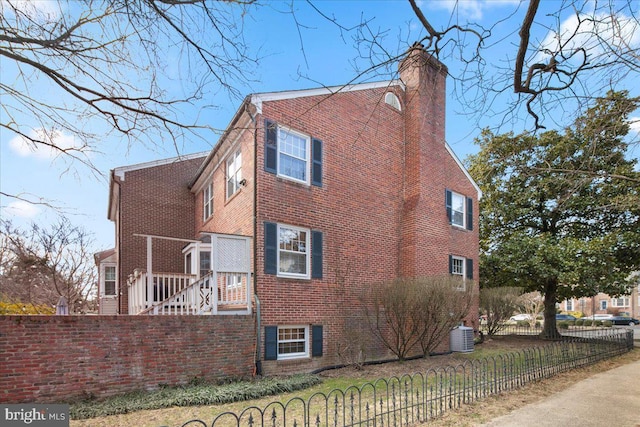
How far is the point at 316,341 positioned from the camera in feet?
37.4

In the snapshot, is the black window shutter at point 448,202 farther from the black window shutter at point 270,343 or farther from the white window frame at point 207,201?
the white window frame at point 207,201

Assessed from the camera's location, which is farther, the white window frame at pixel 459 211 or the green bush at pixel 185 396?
the white window frame at pixel 459 211

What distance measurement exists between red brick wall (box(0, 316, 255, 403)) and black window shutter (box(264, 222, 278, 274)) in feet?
5.16

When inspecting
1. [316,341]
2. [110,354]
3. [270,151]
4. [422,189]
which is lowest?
[316,341]

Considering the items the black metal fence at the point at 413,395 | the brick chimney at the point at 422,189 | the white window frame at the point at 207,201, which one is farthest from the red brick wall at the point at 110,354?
the brick chimney at the point at 422,189

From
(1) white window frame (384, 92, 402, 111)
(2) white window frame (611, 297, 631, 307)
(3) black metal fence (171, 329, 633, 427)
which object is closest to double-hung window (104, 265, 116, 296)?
(3) black metal fence (171, 329, 633, 427)

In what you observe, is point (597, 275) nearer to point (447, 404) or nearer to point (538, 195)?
A: point (538, 195)

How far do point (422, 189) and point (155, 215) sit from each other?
10699 mm

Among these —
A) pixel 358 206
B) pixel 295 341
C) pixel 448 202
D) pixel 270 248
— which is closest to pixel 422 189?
pixel 448 202

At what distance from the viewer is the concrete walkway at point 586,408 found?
634cm

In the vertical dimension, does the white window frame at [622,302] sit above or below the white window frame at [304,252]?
below

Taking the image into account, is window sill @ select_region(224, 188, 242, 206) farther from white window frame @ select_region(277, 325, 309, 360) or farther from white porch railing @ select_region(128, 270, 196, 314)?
white window frame @ select_region(277, 325, 309, 360)

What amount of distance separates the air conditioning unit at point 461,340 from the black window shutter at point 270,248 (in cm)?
767

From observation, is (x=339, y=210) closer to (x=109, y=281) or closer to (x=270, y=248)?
(x=270, y=248)
